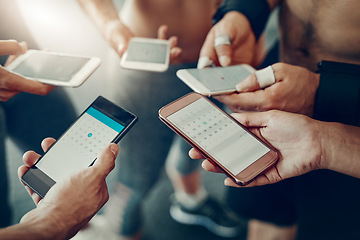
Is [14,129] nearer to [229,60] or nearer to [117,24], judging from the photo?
[117,24]

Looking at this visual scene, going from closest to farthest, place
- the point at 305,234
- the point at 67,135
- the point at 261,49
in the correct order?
the point at 67,135, the point at 261,49, the point at 305,234

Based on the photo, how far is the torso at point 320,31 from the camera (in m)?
0.52

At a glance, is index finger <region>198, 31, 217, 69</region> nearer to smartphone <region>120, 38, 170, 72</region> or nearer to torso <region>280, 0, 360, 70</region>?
smartphone <region>120, 38, 170, 72</region>

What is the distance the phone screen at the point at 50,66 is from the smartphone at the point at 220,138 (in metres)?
0.20

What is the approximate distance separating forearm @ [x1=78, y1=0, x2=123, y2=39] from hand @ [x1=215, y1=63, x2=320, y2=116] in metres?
0.33

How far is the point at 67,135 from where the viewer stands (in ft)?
1.50

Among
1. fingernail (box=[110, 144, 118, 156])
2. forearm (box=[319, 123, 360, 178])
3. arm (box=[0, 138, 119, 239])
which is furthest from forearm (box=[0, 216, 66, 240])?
forearm (box=[319, 123, 360, 178])

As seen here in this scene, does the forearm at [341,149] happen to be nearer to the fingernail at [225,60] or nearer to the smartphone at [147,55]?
the fingernail at [225,60]

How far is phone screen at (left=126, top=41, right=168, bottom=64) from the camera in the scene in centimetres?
59

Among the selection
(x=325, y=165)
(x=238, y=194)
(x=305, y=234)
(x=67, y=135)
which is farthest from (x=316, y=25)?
(x=305, y=234)

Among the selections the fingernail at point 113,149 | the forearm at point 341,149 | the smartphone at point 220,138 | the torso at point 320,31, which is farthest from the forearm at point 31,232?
the torso at point 320,31

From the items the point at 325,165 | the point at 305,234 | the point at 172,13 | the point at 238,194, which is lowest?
the point at 305,234

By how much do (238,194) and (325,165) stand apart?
10.6 inches

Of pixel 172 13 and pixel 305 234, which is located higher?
pixel 172 13
